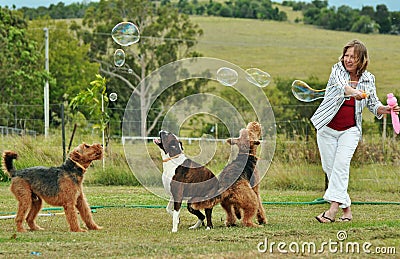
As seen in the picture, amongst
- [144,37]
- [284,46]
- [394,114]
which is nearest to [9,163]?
[394,114]

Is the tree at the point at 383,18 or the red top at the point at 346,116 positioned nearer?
the red top at the point at 346,116

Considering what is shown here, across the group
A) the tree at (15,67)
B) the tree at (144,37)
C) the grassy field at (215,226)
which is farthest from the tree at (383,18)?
the grassy field at (215,226)

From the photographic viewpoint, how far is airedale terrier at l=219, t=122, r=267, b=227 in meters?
9.10

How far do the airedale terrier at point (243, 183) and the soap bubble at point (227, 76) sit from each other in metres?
2.46

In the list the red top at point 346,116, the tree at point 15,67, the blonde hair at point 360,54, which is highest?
the blonde hair at point 360,54

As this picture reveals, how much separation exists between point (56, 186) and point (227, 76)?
13.9ft

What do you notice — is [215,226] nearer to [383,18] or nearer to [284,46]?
[284,46]

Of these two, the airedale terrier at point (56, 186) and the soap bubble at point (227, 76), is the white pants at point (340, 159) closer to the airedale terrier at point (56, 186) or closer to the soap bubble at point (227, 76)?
the soap bubble at point (227, 76)

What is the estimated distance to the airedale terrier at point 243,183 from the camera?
9102 mm

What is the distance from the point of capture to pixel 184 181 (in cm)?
893

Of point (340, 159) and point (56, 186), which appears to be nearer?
point (56, 186)

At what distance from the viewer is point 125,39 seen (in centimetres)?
1324

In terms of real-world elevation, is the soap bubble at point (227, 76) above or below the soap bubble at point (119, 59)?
below

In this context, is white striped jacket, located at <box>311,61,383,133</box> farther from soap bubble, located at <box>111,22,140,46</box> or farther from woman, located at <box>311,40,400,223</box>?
soap bubble, located at <box>111,22,140,46</box>
